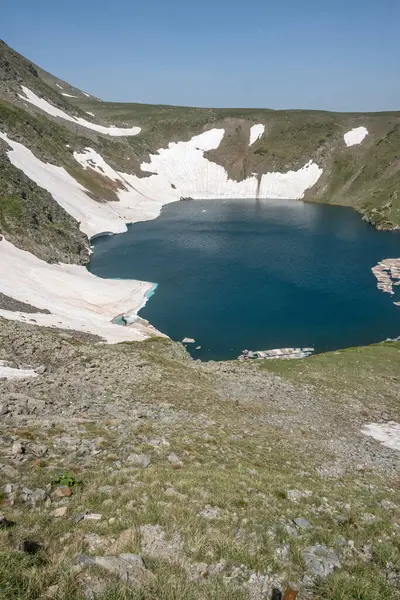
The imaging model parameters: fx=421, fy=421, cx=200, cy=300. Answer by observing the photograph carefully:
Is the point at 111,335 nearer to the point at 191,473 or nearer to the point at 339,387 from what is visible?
the point at 339,387

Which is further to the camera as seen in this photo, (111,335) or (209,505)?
(111,335)

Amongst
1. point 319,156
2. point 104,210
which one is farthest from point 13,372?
point 319,156

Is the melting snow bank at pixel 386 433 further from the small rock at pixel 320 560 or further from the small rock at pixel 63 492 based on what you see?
the small rock at pixel 63 492

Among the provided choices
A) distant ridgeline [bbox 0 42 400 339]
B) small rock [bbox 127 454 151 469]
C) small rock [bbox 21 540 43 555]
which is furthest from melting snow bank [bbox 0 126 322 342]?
small rock [bbox 21 540 43 555]

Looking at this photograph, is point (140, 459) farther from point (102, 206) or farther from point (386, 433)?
point (102, 206)

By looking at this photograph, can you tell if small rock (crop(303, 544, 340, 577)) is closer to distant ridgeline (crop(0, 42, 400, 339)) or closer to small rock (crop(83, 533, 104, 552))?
small rock (crop(83, 533, 104, 552))

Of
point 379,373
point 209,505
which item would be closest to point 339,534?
point 209,505
